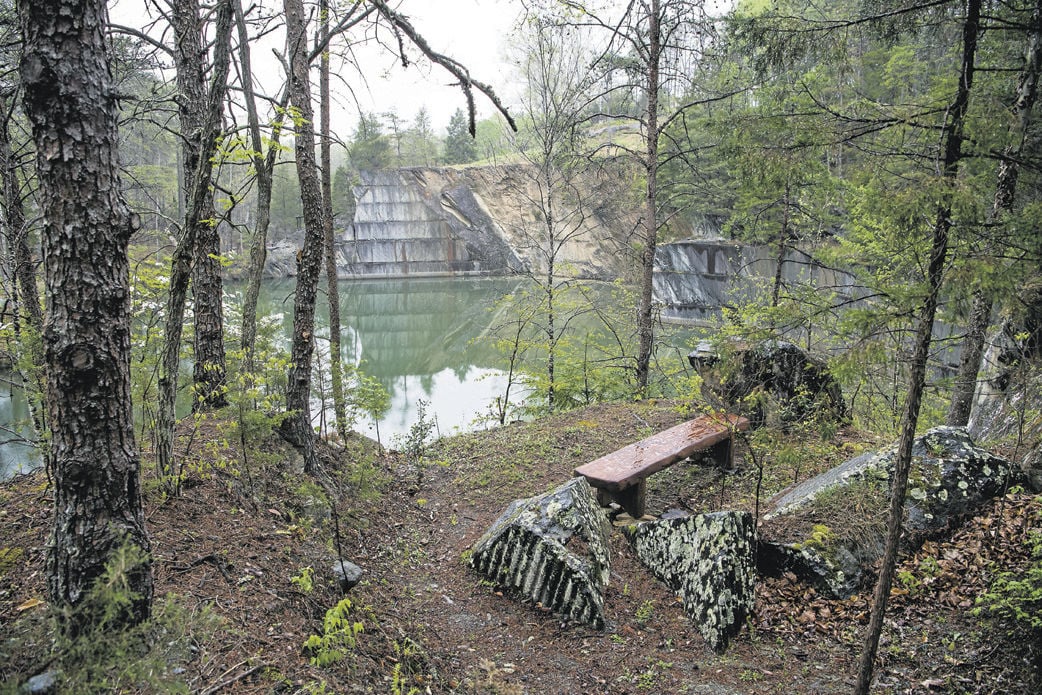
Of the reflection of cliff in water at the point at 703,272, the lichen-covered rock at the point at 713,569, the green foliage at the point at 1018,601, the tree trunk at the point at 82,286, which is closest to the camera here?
the tree trunk at the point at 82,286

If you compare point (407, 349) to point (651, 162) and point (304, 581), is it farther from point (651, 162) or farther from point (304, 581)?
point (304, 581)

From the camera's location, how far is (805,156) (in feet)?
10.8

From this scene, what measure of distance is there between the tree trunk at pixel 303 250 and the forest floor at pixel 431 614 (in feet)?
1.06

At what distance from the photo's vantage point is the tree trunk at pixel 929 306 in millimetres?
2746

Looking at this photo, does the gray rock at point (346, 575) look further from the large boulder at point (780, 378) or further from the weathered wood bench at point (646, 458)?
the large boulder at point (780, 378)

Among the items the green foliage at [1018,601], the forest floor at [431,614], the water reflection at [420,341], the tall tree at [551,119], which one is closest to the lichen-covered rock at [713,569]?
the forest floor at [431,614]

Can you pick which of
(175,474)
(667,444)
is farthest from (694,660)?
(175,474)

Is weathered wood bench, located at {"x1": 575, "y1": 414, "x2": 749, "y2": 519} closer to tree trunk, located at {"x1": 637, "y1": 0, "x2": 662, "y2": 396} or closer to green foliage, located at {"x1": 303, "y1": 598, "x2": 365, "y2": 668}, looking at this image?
green foliage, located at {"x1": 303, "y1": 598, "x2": 365, "y2": 668}

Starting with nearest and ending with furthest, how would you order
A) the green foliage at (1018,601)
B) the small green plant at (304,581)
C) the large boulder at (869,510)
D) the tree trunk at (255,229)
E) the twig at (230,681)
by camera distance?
the twig at (230,681) → the green foliage at (1018,601) → the small green plant at (304,581) → the large boulder at (869,510) → the tree trunk at (255,229)

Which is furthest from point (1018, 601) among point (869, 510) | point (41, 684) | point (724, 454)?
point (41, 684)

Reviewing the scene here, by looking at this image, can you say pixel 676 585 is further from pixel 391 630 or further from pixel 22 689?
pixel 22 689

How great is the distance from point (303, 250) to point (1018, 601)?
5.89m

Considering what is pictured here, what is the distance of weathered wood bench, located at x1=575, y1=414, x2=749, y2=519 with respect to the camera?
17.0 feet

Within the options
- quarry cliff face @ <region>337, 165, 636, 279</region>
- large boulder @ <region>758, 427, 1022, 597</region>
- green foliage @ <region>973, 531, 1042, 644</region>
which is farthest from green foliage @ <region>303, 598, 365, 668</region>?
quarry cliff face @ <region>337, 165, 636, 279</region>
